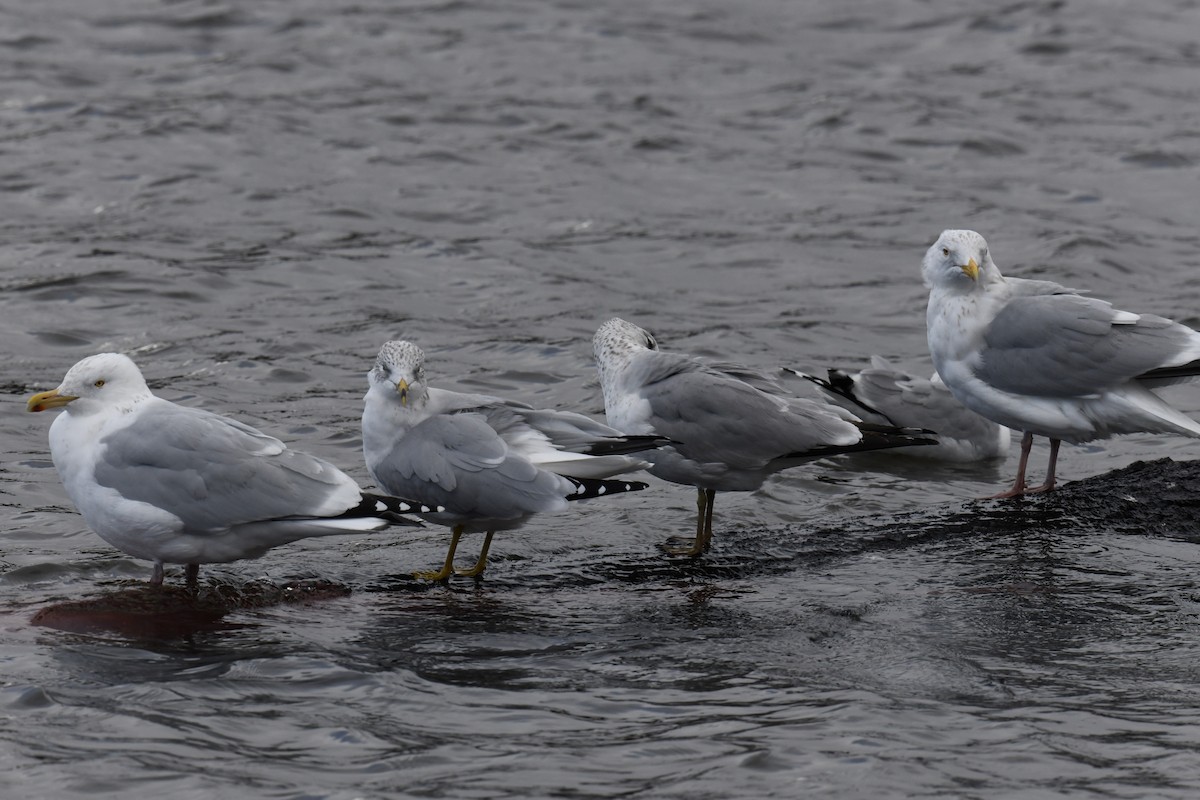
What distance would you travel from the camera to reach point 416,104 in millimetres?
17047

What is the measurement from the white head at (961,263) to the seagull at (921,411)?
1.10m

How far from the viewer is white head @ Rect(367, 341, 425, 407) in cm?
727

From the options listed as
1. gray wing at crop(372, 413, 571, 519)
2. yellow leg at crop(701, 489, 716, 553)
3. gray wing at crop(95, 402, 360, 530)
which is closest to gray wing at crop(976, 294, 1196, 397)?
yellow leg at crop(701, 489, 716, 553)

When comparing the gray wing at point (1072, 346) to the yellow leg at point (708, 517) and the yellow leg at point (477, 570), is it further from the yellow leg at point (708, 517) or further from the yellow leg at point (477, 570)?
the yellow leg at point (477, 570)

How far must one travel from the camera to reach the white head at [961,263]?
8570 millimetres

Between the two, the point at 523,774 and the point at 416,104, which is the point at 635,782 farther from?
the point at 416,104

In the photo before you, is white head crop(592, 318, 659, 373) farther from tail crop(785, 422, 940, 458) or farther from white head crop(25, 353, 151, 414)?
white head crop(25, 353, 151, 414)

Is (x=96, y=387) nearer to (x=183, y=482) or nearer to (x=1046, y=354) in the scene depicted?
(x=183, y=482)

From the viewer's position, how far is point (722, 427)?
24.9 feet

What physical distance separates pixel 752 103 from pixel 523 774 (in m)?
13.1

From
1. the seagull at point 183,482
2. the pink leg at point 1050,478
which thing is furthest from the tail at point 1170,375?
the seagull at point 183,482

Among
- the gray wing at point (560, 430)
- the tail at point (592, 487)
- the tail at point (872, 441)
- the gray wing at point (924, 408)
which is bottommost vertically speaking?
the gray wing at point (924, 408)

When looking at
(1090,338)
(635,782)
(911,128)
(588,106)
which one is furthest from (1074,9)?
(635,782)

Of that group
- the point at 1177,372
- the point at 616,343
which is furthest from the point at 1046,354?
the point at 616,343
